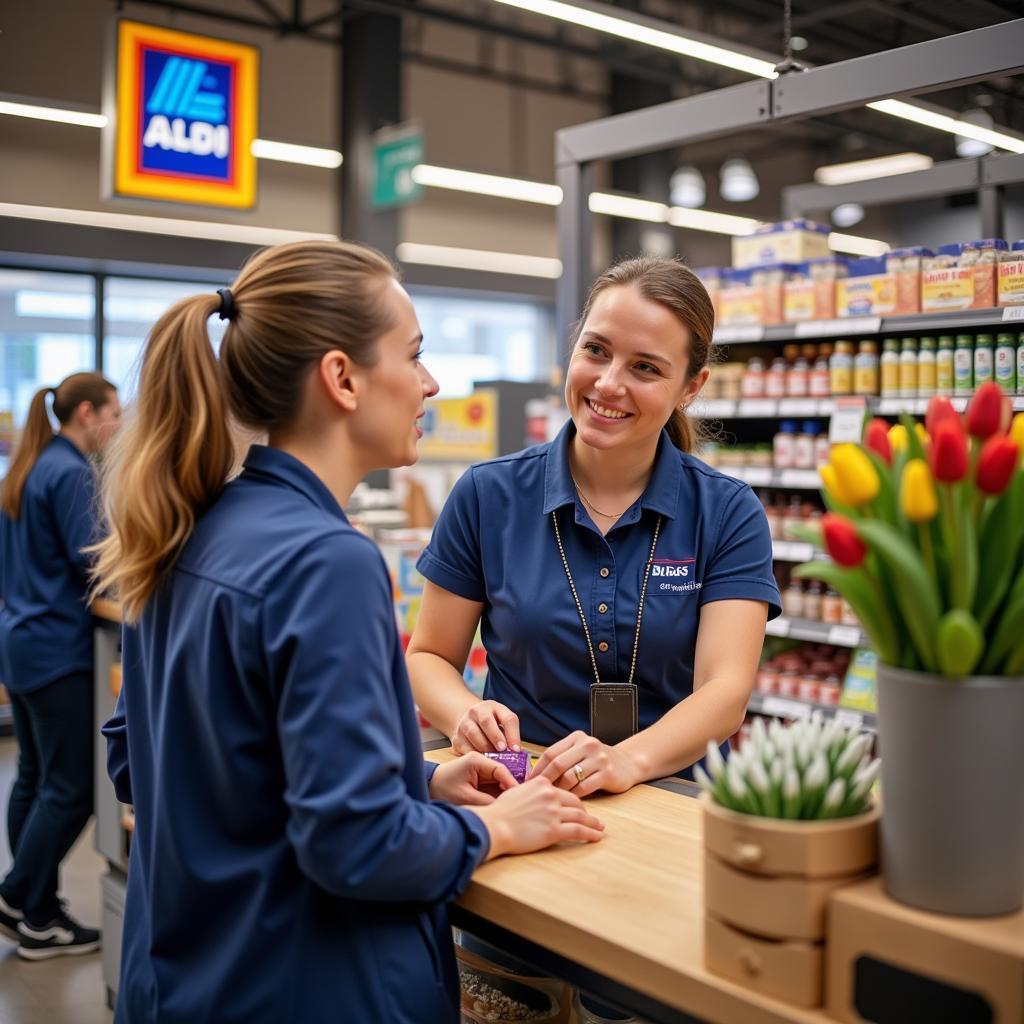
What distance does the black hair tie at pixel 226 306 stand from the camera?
1560 millimetres

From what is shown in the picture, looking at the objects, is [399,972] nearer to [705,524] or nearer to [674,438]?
[705,524]

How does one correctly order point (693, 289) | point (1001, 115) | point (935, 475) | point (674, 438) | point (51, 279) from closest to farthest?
point (935, 475), point (693, 289), point (674, 438), point (51, 279), point (1001, 115)

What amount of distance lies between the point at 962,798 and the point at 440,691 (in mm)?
1175

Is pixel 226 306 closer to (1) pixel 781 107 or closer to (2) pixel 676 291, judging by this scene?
(2) pixel 676 291

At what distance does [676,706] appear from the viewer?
Result: 2053mm

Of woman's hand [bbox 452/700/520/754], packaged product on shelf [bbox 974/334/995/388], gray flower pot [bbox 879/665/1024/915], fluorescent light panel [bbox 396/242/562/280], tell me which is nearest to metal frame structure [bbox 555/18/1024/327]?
packaged product on shelf [bbox 974/334/995/388]

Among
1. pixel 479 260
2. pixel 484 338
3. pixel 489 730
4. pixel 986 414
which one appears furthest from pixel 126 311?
pixel 986 414

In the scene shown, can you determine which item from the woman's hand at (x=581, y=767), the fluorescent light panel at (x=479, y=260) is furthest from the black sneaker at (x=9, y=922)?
the fluorescent light panel at (x=479, y=260)

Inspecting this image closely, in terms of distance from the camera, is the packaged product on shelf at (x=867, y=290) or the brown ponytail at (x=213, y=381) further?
the packaged product on shelf at (x=867, y=290)

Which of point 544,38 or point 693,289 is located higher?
point 544,38

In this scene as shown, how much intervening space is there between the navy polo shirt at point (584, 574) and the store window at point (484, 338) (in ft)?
33.7

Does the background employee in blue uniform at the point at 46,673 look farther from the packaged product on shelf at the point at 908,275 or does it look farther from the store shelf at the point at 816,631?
the packaged product on shelf at the point at 908,275

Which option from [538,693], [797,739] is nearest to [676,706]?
[538,693]

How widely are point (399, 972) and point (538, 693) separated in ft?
2.75
